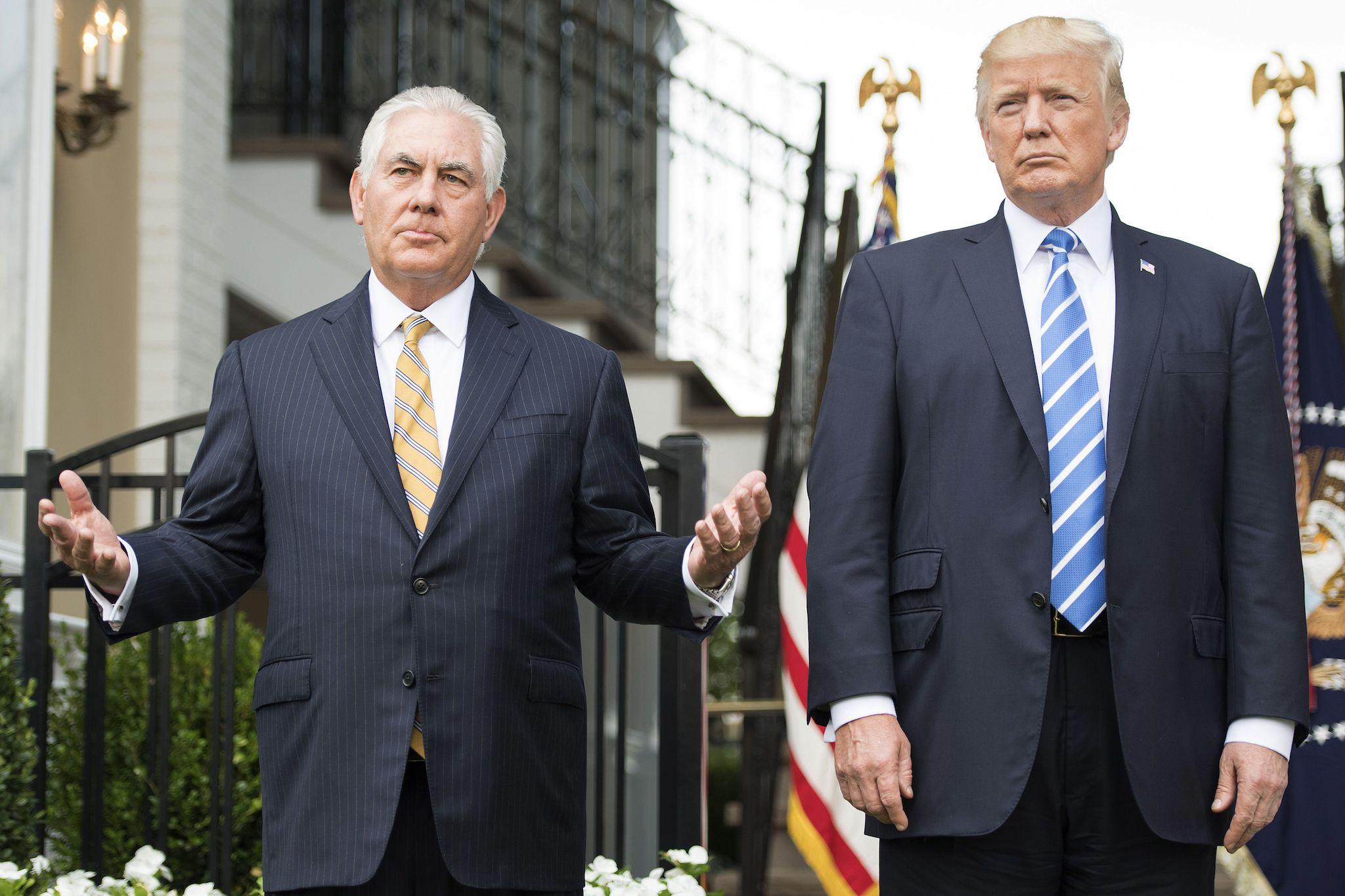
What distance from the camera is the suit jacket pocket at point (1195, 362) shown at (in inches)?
91.5

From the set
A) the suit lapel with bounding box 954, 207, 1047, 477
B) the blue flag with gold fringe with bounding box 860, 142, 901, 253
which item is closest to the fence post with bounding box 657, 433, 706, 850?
the blue flag with gold fringe with bounding box 860, 142, 901, 253

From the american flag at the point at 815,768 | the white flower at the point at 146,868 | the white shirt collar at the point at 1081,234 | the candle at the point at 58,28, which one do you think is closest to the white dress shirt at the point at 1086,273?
the white shirt collar at the point at 1081,234

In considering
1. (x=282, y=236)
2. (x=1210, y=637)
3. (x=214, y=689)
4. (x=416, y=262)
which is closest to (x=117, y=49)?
(x=282, y=236)

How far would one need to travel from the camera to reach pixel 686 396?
275 inches

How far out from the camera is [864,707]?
2.19 metres

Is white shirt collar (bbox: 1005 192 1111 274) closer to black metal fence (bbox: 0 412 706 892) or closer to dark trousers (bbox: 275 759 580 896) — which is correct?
dark trousers (bbox: 275 759 580 896)

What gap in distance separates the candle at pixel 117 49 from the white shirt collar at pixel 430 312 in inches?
133

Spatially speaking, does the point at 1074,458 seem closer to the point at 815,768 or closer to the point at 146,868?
the point at 815,768

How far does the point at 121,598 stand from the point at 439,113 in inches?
34.2

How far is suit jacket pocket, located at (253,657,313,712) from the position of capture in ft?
7.25

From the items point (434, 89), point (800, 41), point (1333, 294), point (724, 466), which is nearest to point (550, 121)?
point (800, 41)

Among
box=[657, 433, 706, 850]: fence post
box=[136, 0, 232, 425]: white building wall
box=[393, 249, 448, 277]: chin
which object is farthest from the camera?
box=[136, 0, 232, 425]: white building wall

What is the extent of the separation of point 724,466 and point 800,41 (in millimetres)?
4414

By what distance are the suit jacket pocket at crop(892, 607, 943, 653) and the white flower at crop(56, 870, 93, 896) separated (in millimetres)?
1790
